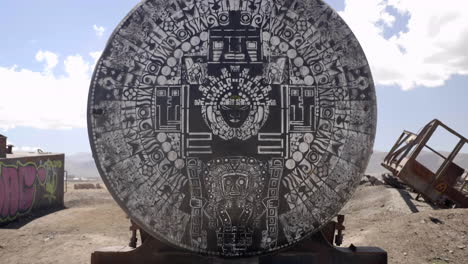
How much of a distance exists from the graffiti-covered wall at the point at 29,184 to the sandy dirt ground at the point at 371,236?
76 cm

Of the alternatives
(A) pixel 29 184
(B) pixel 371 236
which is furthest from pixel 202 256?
(A) pixel 29 184

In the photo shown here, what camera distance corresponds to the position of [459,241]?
6.56 meters

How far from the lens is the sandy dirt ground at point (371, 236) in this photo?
6320 millimetres

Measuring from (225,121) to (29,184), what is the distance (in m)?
11.8

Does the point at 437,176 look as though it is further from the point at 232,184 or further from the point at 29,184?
the point at 29,184

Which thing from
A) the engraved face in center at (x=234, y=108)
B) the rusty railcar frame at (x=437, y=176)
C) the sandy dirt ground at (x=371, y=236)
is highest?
the engraved face in center at (x=234, y=108)

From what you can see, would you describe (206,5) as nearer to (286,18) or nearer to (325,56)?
(286,18)

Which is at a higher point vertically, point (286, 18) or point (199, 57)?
point (286, 18)

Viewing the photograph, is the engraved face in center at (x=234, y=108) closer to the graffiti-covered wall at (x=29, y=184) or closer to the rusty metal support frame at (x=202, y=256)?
the rusty metal support frame at (x=202, y=256)

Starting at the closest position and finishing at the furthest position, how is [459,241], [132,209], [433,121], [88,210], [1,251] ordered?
1. [132,209]
2. [459,241]
3. [1,251]
4. [433,121]
5. [88,210]

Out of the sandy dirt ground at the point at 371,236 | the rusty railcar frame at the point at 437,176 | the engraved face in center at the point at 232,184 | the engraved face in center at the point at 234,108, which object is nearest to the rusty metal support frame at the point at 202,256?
the engraved face in center at the point at 232,184

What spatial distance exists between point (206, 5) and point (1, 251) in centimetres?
698

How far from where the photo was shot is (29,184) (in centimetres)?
1238

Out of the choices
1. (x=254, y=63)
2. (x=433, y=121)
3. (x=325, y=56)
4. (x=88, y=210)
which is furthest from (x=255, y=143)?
(x=88, y=210)
